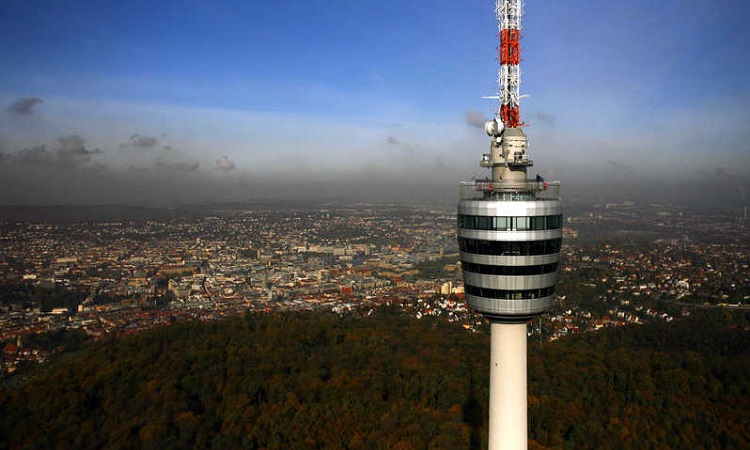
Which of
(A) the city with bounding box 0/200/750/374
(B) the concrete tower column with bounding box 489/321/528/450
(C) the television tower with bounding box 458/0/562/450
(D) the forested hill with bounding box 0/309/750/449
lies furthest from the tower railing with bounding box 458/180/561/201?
(A) the city with bounding box 0/200/750/374

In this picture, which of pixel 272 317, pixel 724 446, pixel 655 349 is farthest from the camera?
pixel 272 317

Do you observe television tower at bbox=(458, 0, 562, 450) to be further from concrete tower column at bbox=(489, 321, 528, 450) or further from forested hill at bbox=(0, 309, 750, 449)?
forested hill at bbox=(0, 309, 750, 449)

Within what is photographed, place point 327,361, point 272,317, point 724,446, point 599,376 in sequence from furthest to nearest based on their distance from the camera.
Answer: point 272,317 → point 327,361 → point 599,376 → point 724,446

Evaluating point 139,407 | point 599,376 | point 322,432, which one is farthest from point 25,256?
point 599,376

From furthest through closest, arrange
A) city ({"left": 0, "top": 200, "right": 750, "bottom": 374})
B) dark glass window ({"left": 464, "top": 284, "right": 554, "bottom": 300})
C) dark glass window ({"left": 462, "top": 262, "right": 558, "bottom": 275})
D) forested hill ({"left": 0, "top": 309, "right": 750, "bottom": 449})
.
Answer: city ({"left": 0, "top": 200, "right": 750, "bottom": 374}) → forested hill ({"left": 0, "top": 309, "right": 750, "bottom": 449}) → dark glass window ({"left": 464, "top": 284, "right": 554, "bottom": 300}) → dark glass window ({"left": 462, "top": 262, "right": 558, "bottom": 275})

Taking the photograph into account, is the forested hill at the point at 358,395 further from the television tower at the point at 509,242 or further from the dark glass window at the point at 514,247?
the dark glass window at the point at 514,247

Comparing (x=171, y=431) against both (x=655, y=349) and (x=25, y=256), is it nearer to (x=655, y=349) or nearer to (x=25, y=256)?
(x=655, y=349)

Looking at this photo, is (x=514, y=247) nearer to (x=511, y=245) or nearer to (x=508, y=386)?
(x=511, y=245)
